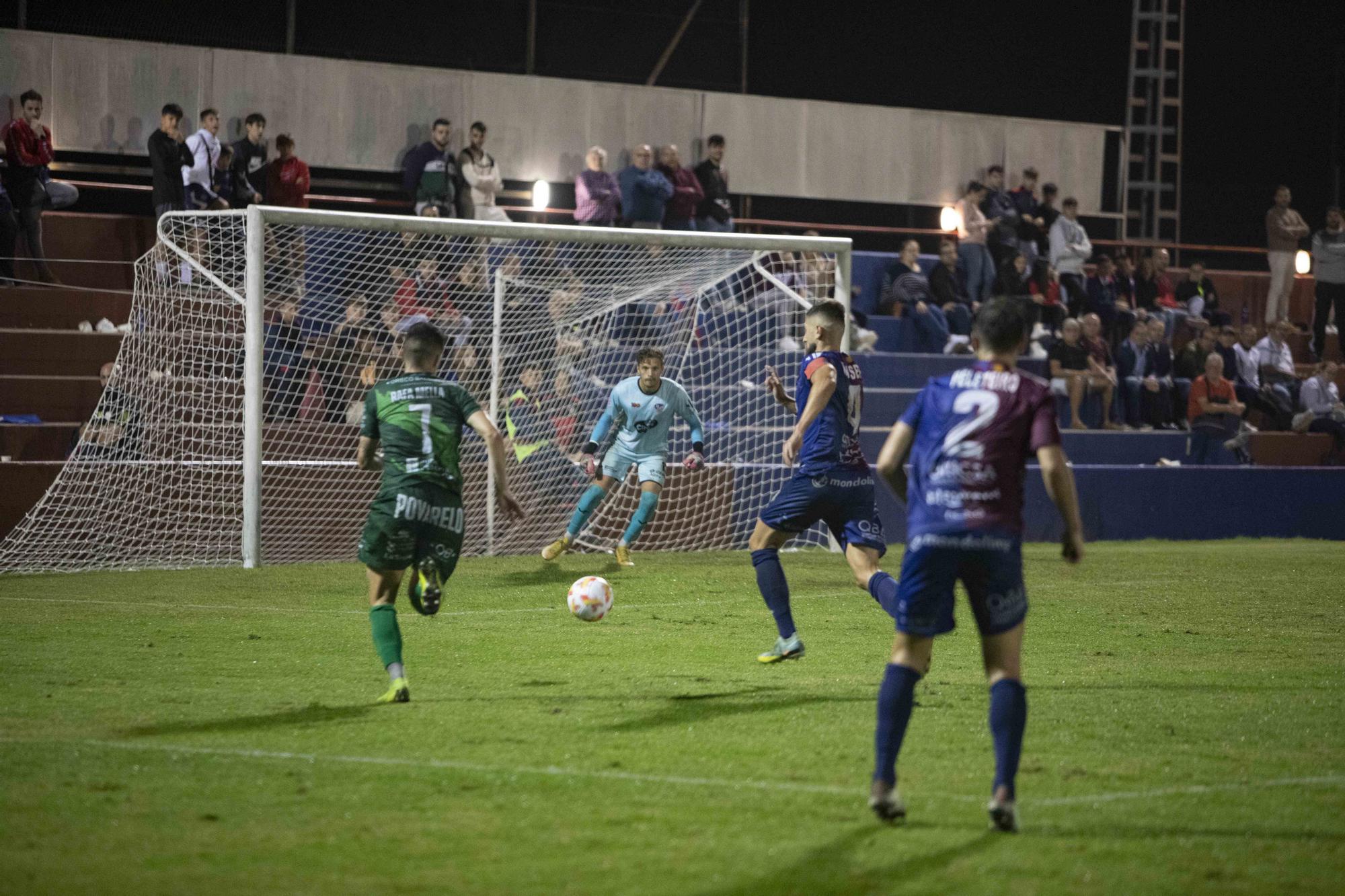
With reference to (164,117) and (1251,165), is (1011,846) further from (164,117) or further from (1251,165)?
(1251,165)

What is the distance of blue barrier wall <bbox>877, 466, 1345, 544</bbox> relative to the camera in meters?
20.5

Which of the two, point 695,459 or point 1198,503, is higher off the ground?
point 695,459

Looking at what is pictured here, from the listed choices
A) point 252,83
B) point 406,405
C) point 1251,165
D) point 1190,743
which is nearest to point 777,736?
point 1190,743

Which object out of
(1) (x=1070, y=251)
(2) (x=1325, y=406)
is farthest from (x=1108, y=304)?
(2) (x=1325, y=406)

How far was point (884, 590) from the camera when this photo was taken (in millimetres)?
9086

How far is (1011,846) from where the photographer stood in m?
5.39

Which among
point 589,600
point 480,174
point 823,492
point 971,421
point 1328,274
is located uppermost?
point 480,174

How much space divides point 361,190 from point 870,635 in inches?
526

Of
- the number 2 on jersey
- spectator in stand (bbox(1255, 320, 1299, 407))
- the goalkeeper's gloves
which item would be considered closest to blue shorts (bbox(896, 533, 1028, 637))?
the number 2 on jersey

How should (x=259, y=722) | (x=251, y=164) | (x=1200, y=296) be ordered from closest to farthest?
(x=259, y=722) → (x=251, y=164) → (x=1200, y=296)

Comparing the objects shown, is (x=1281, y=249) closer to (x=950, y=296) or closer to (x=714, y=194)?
(x=950, y=296)

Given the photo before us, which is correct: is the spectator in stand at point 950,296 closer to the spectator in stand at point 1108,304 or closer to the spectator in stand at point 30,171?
the spectator in stand at point 1108,304

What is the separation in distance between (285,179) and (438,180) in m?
1.89

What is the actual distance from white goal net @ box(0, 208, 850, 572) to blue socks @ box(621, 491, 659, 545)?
1.99 meters
